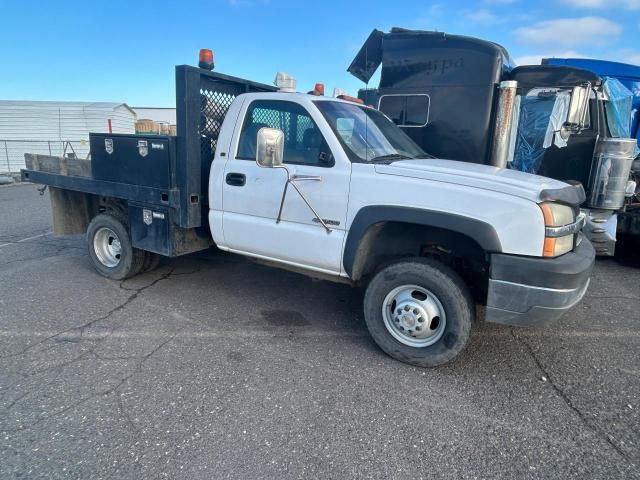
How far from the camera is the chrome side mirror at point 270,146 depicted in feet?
10.3

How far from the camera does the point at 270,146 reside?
315 centimetres

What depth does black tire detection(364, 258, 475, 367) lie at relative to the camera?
3111mm

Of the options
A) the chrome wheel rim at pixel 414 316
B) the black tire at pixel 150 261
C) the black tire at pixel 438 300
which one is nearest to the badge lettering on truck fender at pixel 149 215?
the black tire at pixel 150 261

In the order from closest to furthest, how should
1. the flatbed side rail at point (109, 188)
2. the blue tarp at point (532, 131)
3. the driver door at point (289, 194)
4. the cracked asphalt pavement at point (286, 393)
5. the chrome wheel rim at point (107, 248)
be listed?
the cracked asphalt pavement at point (286, 393)
the driver door at point (289, 194)
the flatbed side rail at point (109, 188)
the chrome wheel rim at point (107, 248)
the blue tarp at point (532, 131)

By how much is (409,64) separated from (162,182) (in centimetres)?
362

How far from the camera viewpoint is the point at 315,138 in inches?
140

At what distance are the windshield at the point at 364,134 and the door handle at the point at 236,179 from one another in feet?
3.08

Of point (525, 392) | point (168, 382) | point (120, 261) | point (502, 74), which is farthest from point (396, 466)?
point (502, 74)

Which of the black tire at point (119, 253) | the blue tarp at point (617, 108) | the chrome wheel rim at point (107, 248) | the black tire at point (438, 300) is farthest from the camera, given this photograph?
the blue tarp at point (617, 108)

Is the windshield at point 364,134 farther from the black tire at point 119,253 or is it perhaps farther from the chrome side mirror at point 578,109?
the black tire at point 119,253

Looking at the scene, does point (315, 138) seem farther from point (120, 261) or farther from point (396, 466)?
point (120, 261)

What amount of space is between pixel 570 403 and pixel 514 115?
3.79 metres

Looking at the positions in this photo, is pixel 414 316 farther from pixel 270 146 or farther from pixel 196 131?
pixel 196 131

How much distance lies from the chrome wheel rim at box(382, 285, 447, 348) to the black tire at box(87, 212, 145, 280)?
312 cm
